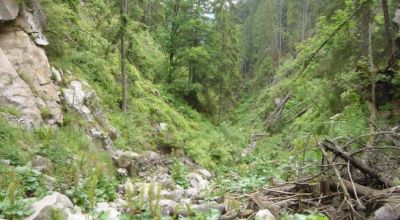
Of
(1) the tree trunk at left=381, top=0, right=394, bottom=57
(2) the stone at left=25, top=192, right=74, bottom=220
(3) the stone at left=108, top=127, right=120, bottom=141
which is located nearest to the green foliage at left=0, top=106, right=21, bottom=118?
(3) the stone at left=108, top=127, right=120, bottom=141

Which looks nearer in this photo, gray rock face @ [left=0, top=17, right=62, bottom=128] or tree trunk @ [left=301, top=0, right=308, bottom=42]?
gray rock face @ [left=0, top=17, right=62, bottom=128]

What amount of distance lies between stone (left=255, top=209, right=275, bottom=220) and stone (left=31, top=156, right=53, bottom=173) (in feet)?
12.8

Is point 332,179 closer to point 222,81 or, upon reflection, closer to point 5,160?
point 5,160

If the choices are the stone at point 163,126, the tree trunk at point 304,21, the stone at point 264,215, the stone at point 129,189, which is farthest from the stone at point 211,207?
the tree trunk at point 304,21

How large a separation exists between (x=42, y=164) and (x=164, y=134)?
737 centimetres

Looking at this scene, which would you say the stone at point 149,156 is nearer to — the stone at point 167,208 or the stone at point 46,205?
the stone at point 167,208

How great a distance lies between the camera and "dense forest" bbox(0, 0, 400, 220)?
4.32 m

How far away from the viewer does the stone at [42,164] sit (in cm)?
642

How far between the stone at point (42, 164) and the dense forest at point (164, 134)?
0.03 metres

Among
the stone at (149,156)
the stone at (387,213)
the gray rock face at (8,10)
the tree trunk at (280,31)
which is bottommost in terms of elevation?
the stone at (387,213)

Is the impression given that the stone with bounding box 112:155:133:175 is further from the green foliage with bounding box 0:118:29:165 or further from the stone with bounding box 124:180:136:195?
the stone with bounding box 124:180:136:195

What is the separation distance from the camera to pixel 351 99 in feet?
26.4

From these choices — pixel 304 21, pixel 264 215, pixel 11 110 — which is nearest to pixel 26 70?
pixel 11 110

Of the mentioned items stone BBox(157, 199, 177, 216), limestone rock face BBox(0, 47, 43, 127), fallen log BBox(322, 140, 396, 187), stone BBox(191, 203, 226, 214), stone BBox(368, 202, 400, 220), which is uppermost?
limestone rock face BBox(0, 47, 43, 127)
